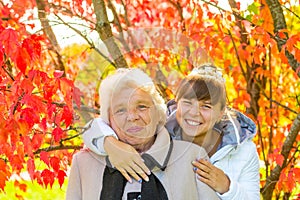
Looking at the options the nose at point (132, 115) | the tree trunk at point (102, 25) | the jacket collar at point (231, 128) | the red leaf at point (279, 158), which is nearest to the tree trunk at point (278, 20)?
the red leaf at point (279, 158)

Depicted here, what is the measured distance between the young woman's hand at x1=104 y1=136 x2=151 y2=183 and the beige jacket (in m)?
0.04

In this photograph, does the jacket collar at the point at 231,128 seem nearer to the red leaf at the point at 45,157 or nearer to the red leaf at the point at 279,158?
the red leaf at the point at 45,157

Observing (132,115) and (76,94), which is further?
(76,94)

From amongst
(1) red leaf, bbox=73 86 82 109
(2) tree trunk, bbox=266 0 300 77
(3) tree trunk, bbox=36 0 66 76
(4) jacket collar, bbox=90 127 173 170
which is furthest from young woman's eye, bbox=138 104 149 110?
(3) tree trunk, bbox=36 0 66 76

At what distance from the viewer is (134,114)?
2121 mm

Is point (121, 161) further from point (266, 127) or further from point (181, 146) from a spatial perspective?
point (266, 127)

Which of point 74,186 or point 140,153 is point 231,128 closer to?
point 140,153

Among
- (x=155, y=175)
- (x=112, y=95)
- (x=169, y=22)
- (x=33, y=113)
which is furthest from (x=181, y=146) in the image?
(x=169, y=22)

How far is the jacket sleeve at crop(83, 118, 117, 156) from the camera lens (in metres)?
2.18

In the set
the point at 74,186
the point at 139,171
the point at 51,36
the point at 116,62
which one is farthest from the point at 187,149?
the point at 51,36

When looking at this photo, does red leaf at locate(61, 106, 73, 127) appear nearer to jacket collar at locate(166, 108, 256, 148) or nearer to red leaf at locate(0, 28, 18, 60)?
red leaf at locate(0, 28, 18, 60)

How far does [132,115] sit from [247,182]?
53 centimetres

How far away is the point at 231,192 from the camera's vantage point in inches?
87.4

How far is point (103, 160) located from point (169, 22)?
2259 millimetres
